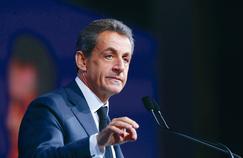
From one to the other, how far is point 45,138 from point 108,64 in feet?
1.53

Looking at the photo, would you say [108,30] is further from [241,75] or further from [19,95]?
[241,75]

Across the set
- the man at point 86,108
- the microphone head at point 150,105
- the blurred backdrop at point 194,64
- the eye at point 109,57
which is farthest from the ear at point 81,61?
the blurred backdrop at point 194,64

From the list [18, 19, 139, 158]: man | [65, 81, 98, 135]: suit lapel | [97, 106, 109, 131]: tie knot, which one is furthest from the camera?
[97, 106, 109, 131]: tie knot

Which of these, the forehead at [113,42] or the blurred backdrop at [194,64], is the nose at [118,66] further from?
the blurred backdrop at [194,64]

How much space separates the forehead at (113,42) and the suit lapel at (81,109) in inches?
7.6

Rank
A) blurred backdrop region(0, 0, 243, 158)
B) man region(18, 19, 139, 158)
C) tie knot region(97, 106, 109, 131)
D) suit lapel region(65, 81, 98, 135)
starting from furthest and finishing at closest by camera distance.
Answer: blurred backdrop region(0, 0, 243, 158) → tie knot region(97, 106, 109, 131) → suit lapel region(65, 81, 98, 135) → man region(18, 19, 139, 158)

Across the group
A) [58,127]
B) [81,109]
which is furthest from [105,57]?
[58,127]

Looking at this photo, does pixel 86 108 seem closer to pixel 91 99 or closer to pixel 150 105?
pixel 91 99

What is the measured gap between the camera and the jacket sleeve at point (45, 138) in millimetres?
1967

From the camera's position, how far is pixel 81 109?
7.63 ft

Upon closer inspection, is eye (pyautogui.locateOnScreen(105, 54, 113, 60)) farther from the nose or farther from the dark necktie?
the dark necktie

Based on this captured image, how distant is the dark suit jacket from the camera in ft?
6.48

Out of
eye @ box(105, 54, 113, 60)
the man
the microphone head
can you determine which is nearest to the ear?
the man

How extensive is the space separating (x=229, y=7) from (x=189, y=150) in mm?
1162
